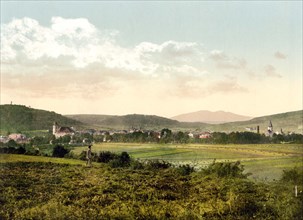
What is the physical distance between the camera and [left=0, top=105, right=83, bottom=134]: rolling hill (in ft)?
31.1

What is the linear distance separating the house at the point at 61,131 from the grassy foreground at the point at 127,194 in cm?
55

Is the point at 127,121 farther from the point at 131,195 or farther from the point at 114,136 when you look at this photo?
the point at 131,195

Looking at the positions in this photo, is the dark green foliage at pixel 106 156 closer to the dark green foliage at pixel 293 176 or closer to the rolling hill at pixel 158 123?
the rolling hill at pixel 158 123

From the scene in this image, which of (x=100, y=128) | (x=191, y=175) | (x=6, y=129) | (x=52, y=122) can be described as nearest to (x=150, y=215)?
(x=191, y=175)

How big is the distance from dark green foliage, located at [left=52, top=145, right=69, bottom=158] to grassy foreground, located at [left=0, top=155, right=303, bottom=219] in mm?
110

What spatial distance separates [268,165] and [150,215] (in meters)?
3.13

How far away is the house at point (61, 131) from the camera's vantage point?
950 cm

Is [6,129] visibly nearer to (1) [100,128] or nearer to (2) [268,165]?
(1) [100,128]

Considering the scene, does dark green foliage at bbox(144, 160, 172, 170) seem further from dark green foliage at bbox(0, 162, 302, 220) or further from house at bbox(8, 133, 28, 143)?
house at bbox(8, 133, 28, 143)

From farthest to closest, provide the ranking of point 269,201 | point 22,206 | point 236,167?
point 236,167, point 269,201, point 22,206

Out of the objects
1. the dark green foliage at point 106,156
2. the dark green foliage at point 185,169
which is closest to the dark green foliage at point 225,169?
the dark green foliage at point 185,169

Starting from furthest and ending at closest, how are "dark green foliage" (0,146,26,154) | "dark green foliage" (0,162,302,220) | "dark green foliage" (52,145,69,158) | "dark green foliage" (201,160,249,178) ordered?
"dark green foliage" (201,160,249,178) < "dark green foliage" (0,146,26,154) < "dark green foliage" (52,145,69,158) < "dark green foliage" (0,162,302,220)

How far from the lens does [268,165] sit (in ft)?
32.8

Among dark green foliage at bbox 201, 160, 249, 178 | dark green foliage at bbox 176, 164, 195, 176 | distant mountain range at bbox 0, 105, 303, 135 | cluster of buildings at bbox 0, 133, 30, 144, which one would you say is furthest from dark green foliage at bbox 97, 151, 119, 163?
dark green foliage at bbox 201, 160, 249, 178
